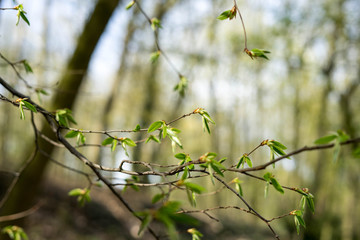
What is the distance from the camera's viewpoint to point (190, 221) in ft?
2.00

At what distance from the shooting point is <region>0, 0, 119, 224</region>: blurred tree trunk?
115 inches

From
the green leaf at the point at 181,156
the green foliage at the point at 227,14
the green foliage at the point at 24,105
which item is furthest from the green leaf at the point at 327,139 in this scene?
the green foliage at the point at 24,105

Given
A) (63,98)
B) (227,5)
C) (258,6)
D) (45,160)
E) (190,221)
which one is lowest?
(190,221)

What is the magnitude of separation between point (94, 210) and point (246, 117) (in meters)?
15.9

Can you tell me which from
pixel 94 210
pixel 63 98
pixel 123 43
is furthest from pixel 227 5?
pixel 63 98

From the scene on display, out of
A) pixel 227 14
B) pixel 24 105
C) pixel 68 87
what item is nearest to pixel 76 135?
pixel 24 105

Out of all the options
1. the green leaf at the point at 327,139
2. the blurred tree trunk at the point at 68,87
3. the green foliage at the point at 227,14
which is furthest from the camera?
the blurred tree trunk at the point at 68,87

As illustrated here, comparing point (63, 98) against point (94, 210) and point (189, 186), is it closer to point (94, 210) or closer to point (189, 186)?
point (189, 186)

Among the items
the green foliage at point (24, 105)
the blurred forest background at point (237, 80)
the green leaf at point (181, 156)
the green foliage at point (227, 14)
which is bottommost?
the green leaf at point (181, 156)

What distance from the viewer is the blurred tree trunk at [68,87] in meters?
2.92

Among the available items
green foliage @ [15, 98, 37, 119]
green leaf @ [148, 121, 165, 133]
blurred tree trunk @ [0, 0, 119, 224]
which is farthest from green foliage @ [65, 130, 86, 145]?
blurred tree trunk @ [0, 0, 119, 224]

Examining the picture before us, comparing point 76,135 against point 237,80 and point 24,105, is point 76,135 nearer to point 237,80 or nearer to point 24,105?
point 24,105

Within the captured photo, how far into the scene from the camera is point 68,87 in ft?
9.88

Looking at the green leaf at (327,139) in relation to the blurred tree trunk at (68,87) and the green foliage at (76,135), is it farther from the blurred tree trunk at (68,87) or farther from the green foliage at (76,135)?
the blurred tree trunk at (68,87)
